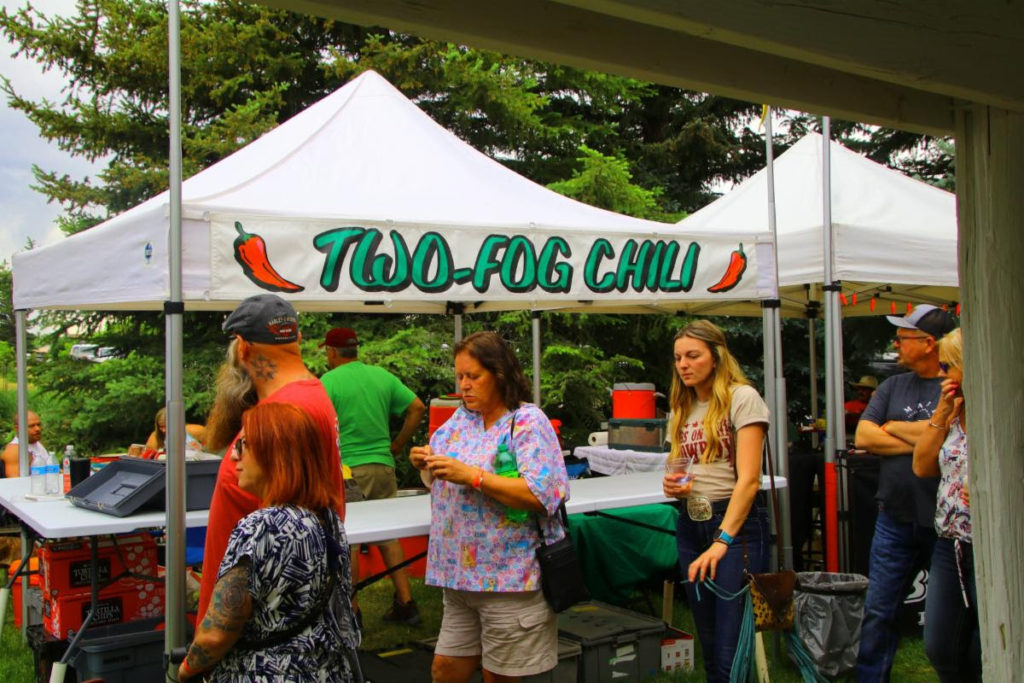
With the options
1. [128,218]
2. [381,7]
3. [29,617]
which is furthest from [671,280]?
[29,617]

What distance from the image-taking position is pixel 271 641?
219cm

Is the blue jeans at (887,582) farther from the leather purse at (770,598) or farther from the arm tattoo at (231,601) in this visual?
the arm tattoo at (231,601)

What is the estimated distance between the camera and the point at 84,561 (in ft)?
14.3

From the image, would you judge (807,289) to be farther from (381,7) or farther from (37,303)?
(381,7)

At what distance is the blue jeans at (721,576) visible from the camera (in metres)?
3.25

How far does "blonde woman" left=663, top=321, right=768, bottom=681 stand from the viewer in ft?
10.5

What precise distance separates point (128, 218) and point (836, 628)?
3718 millimetres

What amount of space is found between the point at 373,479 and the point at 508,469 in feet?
8.62

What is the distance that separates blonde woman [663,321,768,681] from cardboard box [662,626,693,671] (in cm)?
142

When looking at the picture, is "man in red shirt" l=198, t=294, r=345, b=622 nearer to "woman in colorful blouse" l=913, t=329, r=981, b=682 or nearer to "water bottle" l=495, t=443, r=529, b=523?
"water bottle" l=495, t=443, r=529, b=523

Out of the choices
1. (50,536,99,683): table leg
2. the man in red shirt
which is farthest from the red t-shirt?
(50,536,99,683): table leg

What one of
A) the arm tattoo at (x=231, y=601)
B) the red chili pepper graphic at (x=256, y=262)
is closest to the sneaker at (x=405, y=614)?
the red chili pepper graphic at (x=256, y=262)

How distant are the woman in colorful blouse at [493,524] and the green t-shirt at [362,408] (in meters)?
2.28

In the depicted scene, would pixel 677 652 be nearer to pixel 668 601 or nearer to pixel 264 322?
pixel 668 601
